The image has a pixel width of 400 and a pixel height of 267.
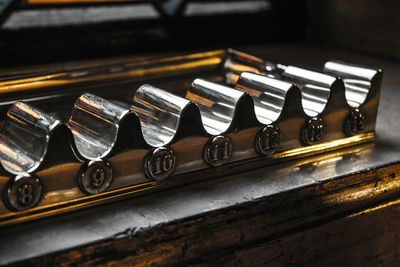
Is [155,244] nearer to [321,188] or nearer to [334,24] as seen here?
[321,188]

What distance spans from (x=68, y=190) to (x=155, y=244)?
108mm

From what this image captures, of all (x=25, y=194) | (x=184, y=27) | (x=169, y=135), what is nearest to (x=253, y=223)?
(x=169, y=135)

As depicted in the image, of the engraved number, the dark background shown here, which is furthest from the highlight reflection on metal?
the dark background

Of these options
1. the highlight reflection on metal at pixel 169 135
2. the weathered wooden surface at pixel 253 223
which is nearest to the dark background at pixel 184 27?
the highlight reflection on metal at pixel 169 135

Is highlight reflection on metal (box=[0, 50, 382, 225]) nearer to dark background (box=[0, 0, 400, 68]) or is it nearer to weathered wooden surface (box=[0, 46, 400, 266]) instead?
weathered wooden surface (box=[0, 46, 400, 266])

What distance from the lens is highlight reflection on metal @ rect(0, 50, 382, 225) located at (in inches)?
26.0

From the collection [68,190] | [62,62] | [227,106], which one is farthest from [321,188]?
[62,62]

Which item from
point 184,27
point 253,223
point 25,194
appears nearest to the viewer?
point 25,194

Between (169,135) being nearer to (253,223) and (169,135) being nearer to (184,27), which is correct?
(253,223)

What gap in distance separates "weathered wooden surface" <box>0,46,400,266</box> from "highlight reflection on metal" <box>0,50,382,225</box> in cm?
2

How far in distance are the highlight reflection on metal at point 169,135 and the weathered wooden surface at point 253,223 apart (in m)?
0.02

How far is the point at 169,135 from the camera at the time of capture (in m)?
0.74

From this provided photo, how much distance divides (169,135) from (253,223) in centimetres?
14

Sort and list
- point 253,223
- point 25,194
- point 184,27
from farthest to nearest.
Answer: point 184,27 → point 253,223 → point 25,194
